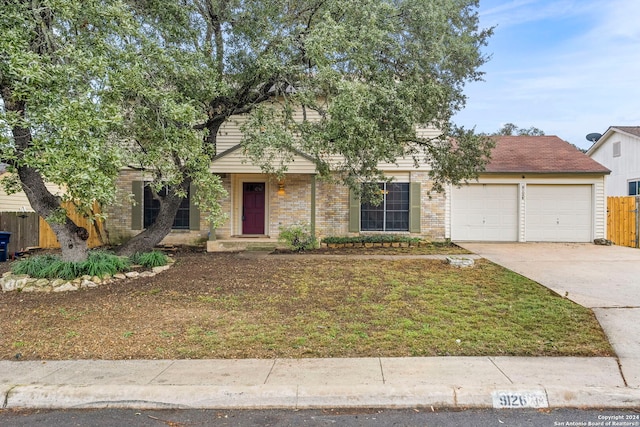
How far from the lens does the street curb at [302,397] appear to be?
3.54 meters

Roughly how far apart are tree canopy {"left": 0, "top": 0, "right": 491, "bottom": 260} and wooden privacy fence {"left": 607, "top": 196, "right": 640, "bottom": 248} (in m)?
9.21

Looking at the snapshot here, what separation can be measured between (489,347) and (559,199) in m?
12.0

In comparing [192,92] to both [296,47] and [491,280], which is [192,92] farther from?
[491,280]

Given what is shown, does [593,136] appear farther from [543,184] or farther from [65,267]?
[65,267]

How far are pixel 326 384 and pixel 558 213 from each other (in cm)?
1383

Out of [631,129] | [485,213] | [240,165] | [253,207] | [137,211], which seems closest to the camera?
[240,165]

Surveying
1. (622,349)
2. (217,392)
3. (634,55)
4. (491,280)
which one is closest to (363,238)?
(491,280)

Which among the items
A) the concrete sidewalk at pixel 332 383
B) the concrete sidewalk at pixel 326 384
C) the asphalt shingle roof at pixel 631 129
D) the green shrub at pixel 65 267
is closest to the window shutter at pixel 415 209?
the concrete sidewalk at pixel 332 383

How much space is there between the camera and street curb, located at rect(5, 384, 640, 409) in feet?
11.6

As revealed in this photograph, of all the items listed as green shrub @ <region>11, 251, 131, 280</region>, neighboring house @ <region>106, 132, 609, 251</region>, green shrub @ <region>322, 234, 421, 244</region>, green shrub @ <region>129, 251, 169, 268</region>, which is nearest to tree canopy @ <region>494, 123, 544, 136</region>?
neighboring house @ <region>106, 132, 609, 251</region>

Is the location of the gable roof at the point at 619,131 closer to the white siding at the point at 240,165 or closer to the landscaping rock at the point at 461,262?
the landscaping rock at the point at 461,262

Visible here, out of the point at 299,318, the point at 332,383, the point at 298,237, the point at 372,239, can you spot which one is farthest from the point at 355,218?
the point at 332,383

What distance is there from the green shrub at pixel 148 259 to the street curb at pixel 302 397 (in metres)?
5.30

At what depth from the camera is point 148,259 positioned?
8.95 m
